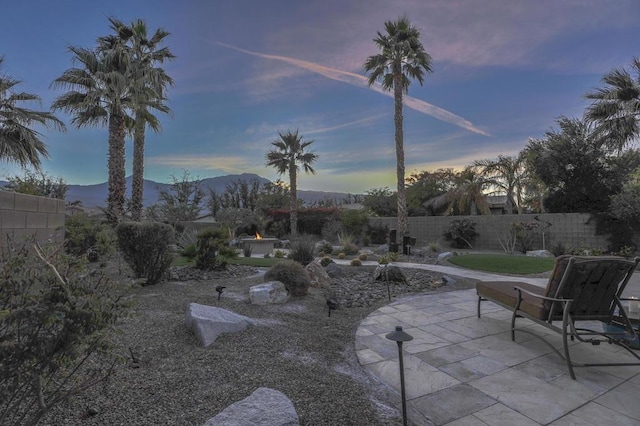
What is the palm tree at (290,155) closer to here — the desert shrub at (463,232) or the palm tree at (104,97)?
the desert shrub at (463,232)

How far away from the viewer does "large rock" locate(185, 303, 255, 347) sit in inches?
125

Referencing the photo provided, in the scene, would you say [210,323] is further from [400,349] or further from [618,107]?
[618,107]

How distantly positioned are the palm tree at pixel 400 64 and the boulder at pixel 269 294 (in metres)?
10.1

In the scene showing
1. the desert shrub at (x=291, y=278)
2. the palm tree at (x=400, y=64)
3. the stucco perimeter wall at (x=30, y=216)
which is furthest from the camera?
the palm tree at (x=400, y=64)

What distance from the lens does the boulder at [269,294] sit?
4836 mm

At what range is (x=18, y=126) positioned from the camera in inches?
396

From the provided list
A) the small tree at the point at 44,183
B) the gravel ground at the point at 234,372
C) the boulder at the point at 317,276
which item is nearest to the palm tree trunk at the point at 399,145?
the boulder at the point at 317,276

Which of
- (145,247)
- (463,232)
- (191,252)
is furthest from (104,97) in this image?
(463,232)

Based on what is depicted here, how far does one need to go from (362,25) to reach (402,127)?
6366 millimetres

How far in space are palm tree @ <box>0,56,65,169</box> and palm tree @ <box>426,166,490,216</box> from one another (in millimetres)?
19590

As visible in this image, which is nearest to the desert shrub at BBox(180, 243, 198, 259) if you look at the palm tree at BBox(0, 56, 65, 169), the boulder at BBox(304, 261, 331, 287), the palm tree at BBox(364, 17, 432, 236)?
the boulder at BBox(304, 261, 331, 287)

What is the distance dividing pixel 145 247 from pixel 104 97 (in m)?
7.81

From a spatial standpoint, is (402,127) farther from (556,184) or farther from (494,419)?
(494,419)

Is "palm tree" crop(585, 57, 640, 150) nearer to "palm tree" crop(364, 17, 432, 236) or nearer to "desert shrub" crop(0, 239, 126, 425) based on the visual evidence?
"palm tree" crop(364, 17, 432, 236)
